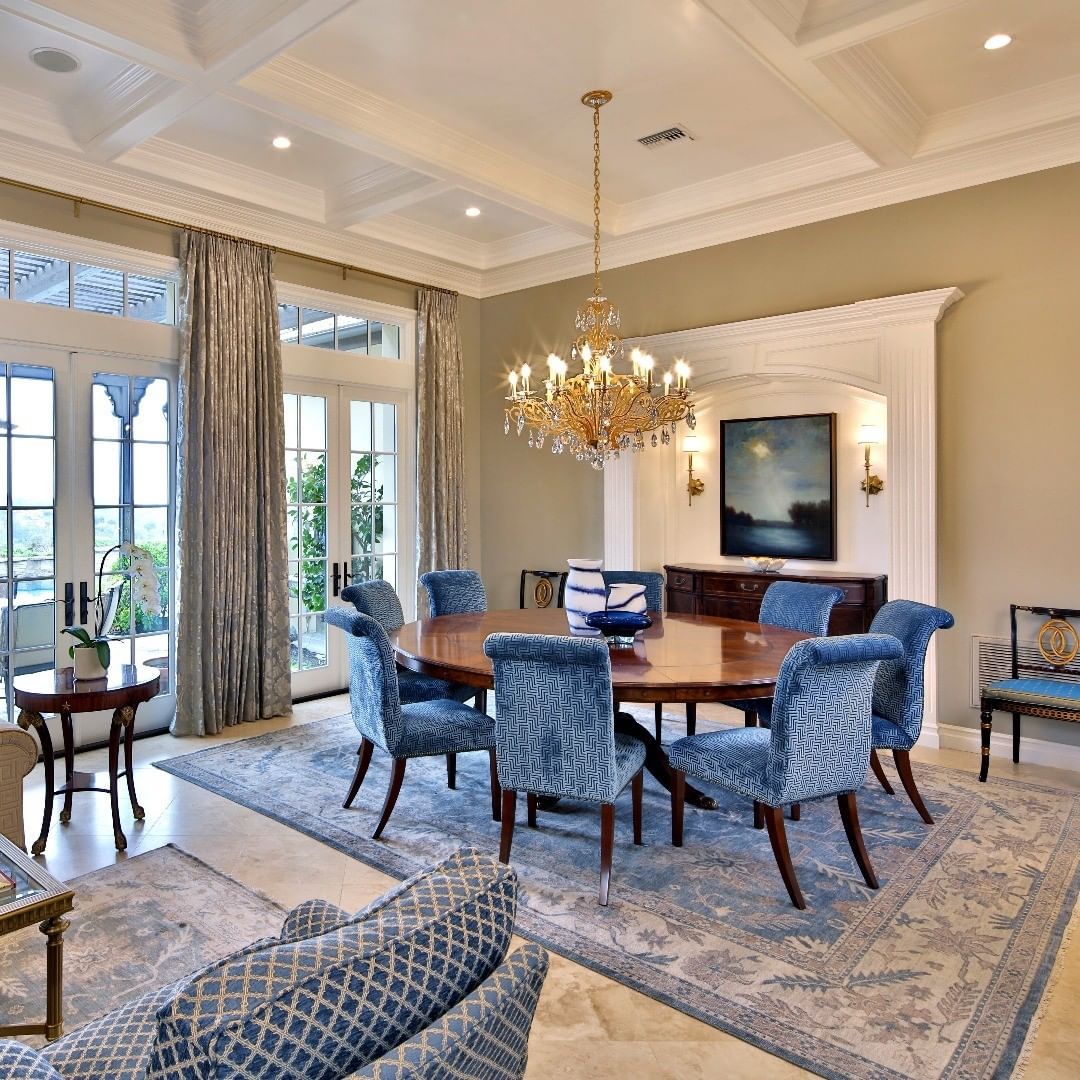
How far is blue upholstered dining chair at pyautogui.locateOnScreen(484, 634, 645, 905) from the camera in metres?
2.77

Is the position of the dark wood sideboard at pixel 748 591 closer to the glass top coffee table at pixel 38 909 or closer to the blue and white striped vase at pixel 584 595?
the blue and white striped vase at pixel 584 595

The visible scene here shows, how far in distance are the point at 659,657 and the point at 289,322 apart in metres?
3.76

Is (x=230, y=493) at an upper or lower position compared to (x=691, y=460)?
lower

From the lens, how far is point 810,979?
2.37 metres

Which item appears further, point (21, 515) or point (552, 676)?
point (21, 515)

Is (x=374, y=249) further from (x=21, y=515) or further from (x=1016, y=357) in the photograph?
(x=1016, y=357)

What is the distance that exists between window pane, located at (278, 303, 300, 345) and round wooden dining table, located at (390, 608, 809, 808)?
8.02 feet

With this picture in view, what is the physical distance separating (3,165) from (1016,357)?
533 centimetres

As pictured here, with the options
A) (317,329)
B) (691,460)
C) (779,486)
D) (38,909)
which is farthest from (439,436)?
(38,909)

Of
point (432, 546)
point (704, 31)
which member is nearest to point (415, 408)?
point (432, 546)

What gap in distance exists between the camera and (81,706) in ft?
10.4

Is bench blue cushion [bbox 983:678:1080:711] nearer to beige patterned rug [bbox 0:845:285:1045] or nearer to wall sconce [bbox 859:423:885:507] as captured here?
wall sconce [bbox 859:423:885:507]

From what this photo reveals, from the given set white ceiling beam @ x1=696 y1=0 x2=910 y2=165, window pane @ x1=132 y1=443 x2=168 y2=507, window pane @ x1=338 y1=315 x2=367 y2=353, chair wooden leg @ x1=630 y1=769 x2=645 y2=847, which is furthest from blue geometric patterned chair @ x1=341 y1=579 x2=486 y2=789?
white ceiling beam @ x1=696 y1=0 x2=910 y2=165

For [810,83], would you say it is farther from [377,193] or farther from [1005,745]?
[1005,745]
